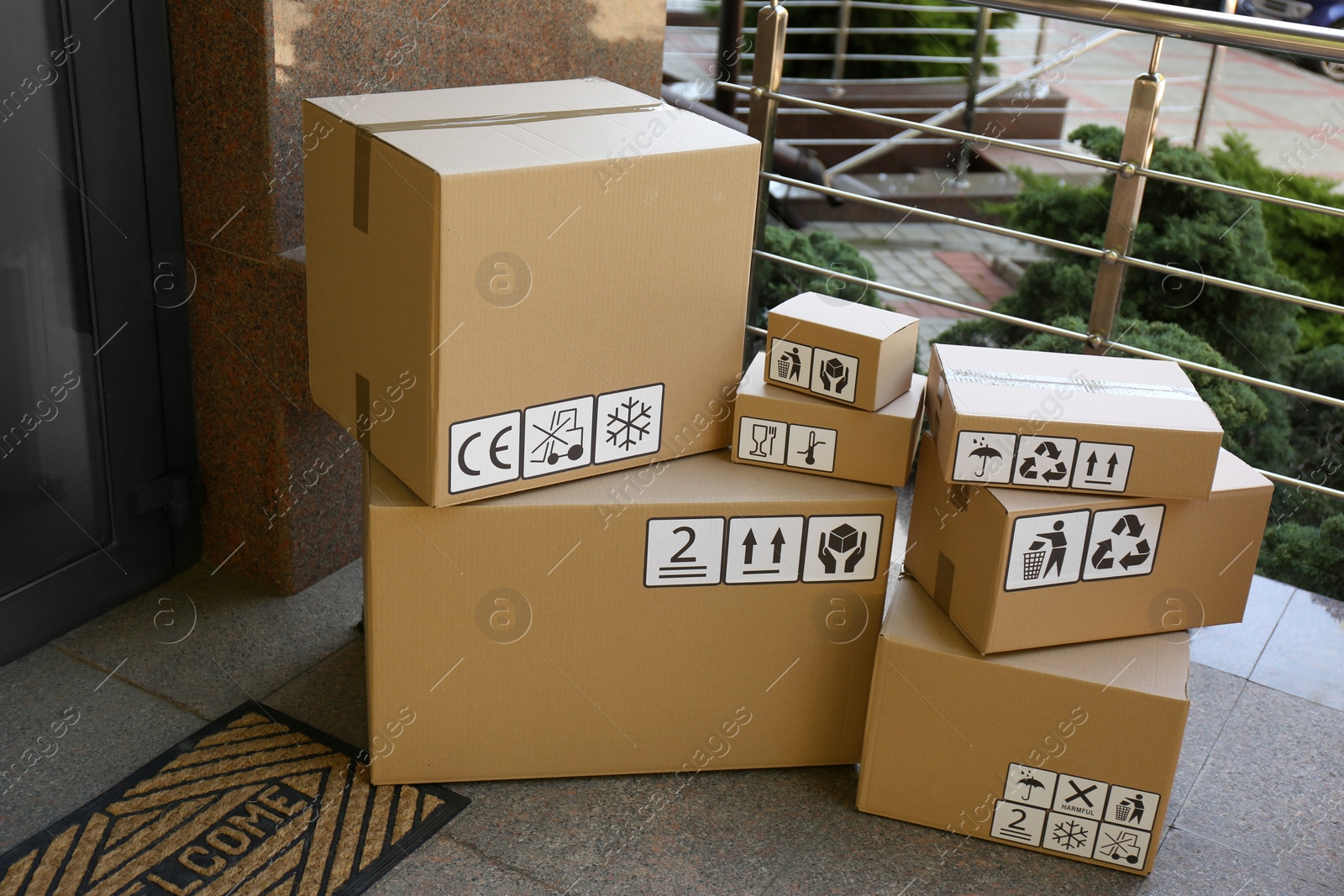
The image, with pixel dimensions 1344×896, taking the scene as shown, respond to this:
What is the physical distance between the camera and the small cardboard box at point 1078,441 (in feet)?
6.46

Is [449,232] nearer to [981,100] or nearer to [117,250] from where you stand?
[117,250]

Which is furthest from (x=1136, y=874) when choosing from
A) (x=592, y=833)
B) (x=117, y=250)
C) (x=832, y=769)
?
(x=117, y=250)

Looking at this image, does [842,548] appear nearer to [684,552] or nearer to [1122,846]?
[684,552]

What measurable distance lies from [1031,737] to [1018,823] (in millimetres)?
183

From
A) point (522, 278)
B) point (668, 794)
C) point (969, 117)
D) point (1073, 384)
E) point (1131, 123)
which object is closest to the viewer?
point (522, 278)

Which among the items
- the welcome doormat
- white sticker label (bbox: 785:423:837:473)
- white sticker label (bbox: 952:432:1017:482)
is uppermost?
white sticker label (bbox: 952:432:1017:482)

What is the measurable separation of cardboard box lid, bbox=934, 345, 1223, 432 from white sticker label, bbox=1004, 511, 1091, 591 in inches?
6.4

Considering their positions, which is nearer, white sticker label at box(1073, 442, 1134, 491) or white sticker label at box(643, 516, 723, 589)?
white sticker label at box(1073, 442, 1134, 491)

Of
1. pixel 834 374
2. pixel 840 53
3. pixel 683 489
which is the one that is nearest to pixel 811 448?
pixel 834 374

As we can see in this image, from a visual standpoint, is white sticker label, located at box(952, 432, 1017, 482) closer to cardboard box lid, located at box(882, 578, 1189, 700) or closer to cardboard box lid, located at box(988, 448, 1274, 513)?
cardboard box lid, located at box(988, 448, 1274, 513)

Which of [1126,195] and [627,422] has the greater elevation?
[1126,195]

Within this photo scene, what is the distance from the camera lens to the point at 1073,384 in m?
2.12

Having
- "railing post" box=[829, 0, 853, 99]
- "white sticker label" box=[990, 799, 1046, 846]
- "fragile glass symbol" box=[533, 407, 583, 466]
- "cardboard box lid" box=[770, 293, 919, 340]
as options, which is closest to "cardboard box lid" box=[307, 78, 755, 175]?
"cardboard box lid" box=[770, 293, 919, 340]

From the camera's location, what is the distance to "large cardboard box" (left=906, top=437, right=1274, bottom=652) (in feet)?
6.58
